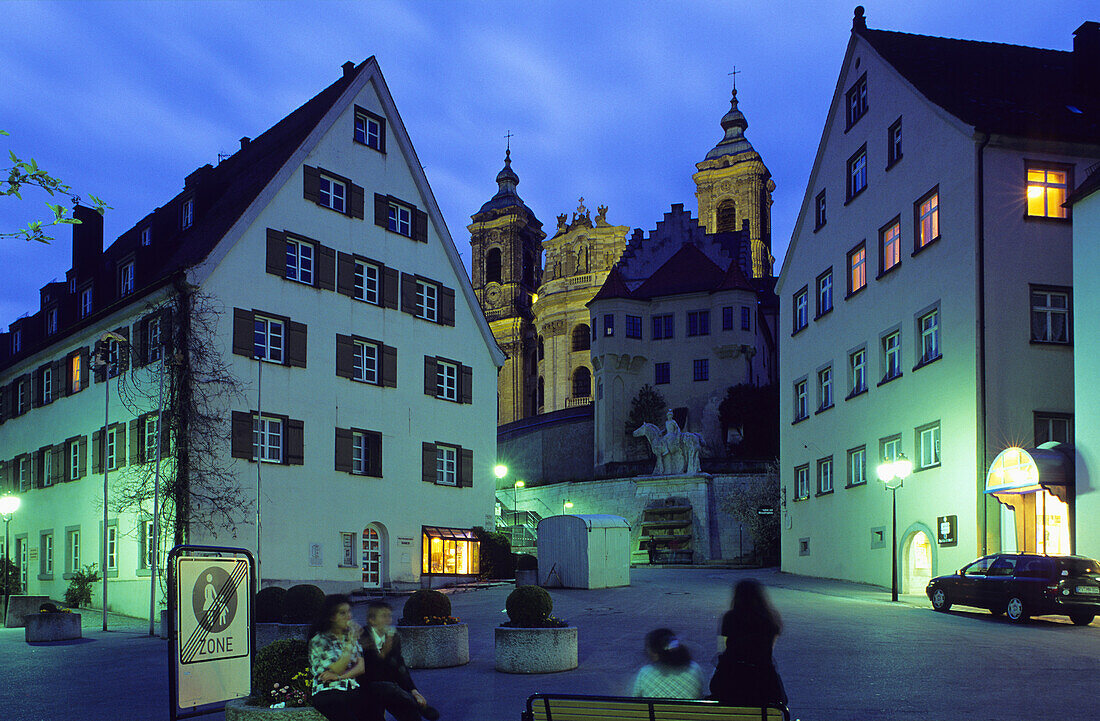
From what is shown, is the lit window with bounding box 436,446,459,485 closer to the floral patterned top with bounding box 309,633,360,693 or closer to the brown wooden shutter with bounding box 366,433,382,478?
the brown wooden shutter with bounding box 366,433,382,478

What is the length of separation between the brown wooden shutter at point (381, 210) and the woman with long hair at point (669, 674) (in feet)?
Result: 106

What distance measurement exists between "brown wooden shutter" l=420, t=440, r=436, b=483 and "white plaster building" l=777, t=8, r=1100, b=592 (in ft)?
42.3

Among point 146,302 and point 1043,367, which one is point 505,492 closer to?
point 146,302

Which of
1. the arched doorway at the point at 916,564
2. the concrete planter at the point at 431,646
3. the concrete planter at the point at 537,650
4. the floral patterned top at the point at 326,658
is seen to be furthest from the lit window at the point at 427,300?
the floral patterned top at the point at 326,658

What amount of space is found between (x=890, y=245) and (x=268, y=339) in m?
18.6

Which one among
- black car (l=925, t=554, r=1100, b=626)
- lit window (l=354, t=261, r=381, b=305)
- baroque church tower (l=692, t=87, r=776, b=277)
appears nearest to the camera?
black car (l=925, t=554, r=1100, b=626)

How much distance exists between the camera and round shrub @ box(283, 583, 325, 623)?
2227 cm

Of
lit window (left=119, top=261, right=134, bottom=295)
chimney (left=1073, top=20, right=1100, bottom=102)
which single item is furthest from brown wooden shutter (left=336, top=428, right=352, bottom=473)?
chimney (left=1073, top=20, right=1100, bottom=102)

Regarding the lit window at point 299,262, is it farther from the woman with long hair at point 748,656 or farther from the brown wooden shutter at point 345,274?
the woman with long hair at point 748,656

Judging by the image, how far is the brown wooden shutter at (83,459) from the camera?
40250 millimetres

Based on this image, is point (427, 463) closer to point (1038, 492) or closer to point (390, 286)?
point (390, 286)

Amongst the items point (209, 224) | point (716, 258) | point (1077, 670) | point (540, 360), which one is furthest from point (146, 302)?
point (540, 360)

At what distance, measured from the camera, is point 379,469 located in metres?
39.3

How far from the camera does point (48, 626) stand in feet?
88.0
